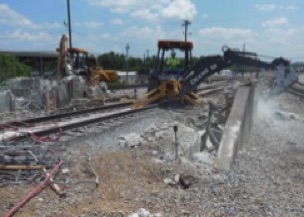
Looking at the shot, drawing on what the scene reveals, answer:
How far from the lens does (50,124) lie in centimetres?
1530

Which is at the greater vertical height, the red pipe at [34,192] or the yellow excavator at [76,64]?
the yellow excavator at [76,64]

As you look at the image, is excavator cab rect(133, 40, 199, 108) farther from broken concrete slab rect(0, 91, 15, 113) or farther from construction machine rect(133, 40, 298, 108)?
broken concrete slab rect(0, 91, 15, 113)

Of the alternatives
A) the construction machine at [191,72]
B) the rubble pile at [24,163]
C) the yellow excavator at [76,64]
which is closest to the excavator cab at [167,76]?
the construction machine at [191,72]

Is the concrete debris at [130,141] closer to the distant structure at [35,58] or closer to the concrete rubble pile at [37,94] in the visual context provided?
the concrete rubble pile at [37,94]

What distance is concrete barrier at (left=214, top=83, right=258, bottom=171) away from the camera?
9.62 metres

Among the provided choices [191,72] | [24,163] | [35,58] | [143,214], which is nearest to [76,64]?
[191,72]

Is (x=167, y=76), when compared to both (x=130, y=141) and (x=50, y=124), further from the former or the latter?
(x=130, y=141)

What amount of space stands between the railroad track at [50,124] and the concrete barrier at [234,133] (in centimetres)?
457

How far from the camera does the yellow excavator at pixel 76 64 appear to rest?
1115 inches

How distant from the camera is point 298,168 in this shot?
423 inches

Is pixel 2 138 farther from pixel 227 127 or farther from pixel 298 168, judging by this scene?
pixel 298 168

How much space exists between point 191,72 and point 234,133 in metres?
9.15

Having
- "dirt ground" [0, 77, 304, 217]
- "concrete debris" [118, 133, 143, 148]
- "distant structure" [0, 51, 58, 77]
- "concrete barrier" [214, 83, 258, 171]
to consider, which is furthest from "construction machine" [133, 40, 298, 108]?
"distant structure" [0, 51, 58, 77]

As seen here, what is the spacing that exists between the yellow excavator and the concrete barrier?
15753mm
